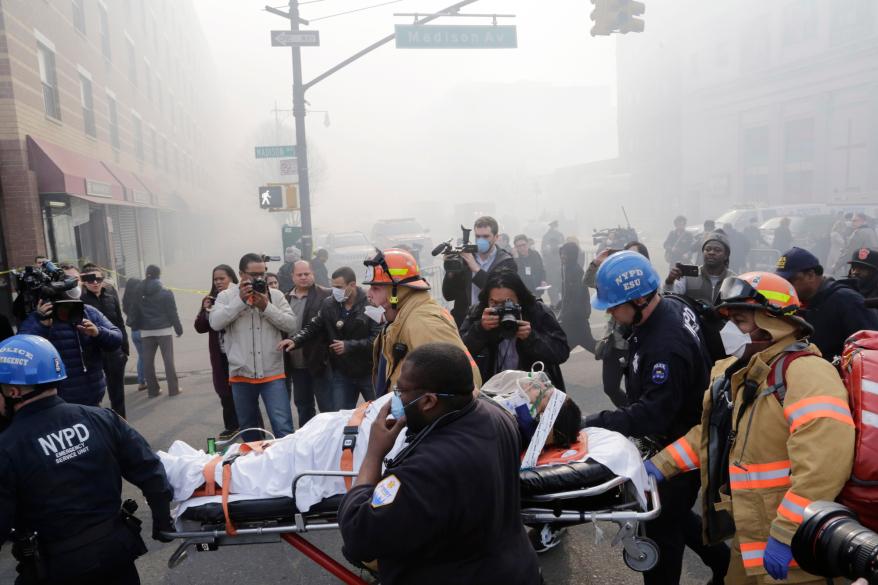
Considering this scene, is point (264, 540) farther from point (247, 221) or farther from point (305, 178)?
point (247, 221)

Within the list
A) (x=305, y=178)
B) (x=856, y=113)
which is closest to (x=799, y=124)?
(x=856, y=113)

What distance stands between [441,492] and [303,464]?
158cm

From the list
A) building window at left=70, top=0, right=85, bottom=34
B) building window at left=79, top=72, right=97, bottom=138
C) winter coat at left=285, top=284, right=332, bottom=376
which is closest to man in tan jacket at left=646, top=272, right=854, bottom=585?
winter coat at left=285, top=284, right=332, bottom=376

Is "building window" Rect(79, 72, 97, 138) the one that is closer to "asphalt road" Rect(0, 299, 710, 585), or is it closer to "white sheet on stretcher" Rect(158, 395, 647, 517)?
"asphalt road" Rect(0, 299, 710, 585)

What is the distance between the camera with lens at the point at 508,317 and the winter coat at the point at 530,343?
0.13m

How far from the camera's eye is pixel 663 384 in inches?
125

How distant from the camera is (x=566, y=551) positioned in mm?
4242

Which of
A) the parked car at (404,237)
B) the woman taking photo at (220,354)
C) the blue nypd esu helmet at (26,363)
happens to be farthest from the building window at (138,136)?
the blue nypd esu helmet at (26,363)

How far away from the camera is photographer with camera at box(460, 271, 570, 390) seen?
425 cm

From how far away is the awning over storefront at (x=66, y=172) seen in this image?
1241 centimetres

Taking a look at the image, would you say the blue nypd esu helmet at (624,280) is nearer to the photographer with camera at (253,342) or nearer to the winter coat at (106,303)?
the photographer with camera at (253,342)

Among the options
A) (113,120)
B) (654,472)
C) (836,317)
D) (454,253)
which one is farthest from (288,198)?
(654,472)

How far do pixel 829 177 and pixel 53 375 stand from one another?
124 ft

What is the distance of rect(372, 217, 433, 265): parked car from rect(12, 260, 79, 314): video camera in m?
14.4
